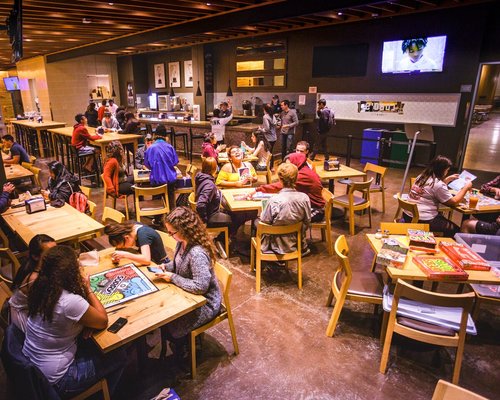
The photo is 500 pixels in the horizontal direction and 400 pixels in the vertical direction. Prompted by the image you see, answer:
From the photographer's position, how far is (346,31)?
31.1ft

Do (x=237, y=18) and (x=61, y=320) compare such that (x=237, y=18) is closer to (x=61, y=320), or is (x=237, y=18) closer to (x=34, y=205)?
(x=34, y=205)

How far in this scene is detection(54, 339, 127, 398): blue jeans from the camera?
1.97 metres

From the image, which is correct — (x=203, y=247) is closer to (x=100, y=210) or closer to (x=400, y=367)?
(x=400, y=367)

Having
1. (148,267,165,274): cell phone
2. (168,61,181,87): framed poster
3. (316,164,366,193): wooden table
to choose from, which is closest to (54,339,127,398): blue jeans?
(148,267,165,274): cell phone

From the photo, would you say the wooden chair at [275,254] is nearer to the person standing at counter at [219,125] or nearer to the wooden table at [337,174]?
the wooden table at [337,174]

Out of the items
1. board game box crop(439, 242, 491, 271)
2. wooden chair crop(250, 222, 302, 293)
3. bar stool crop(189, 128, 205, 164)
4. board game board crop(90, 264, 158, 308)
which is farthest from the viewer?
bar stool crop(189, 128, 205, 164)

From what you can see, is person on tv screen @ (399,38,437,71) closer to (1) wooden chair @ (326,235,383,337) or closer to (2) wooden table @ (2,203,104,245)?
(1) wooden chair @ (326,235,383,337)

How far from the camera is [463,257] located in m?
2.77

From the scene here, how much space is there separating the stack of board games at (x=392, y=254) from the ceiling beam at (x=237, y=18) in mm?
3596

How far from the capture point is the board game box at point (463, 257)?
2.67 m

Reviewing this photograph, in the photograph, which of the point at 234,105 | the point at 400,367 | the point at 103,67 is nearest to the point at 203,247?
the point at 400,367

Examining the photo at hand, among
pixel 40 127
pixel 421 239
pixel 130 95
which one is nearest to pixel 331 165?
pixel 421 239

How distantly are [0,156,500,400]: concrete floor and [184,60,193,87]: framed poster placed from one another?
39.3 feet

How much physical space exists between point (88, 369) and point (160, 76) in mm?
14983
